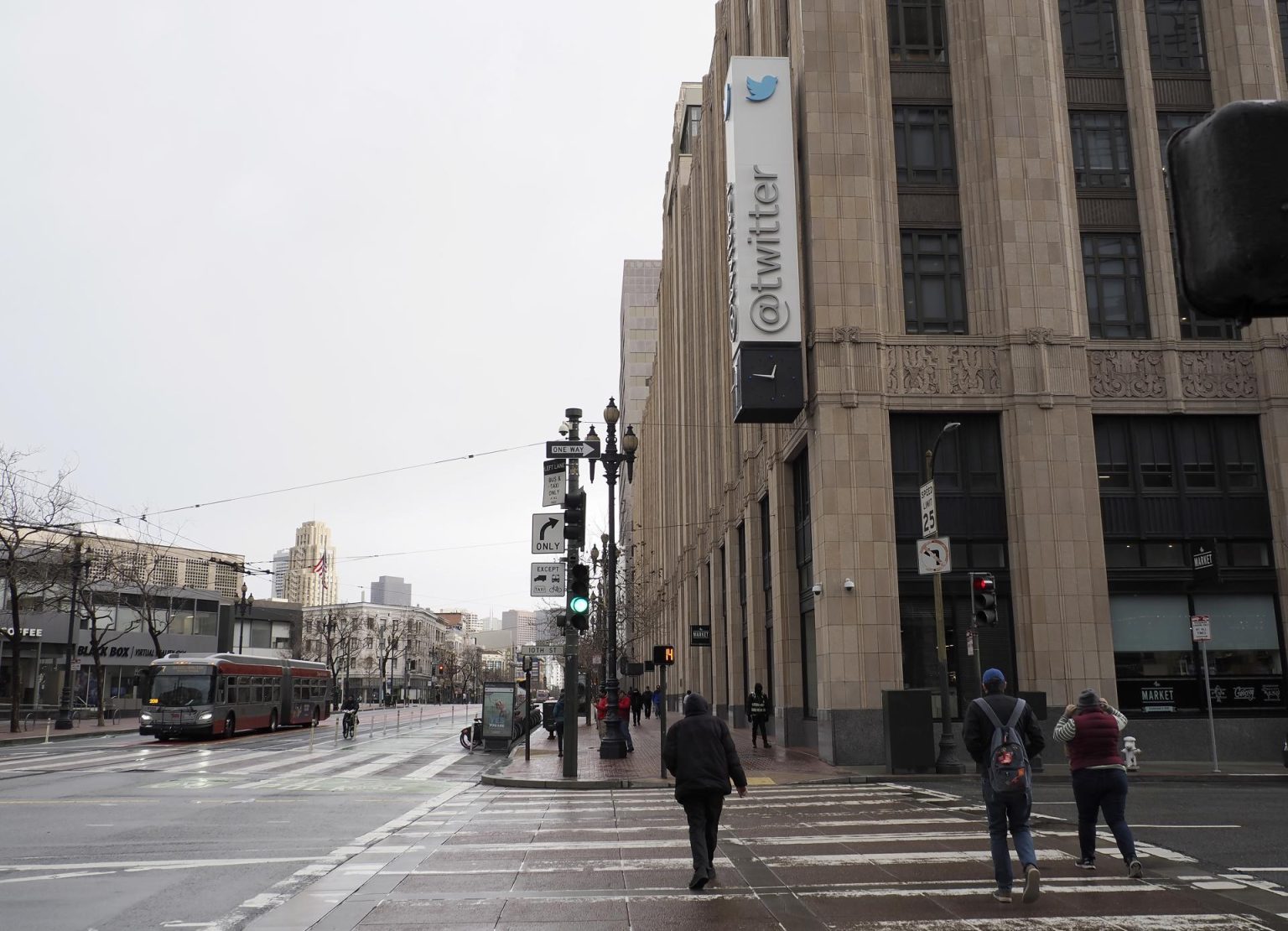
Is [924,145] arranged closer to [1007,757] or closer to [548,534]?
[548,534]

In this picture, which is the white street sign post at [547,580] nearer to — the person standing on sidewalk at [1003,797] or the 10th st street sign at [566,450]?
the 10th st street sign at [566,450]

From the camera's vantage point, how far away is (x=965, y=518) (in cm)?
2705

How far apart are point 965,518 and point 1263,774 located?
28.7ft

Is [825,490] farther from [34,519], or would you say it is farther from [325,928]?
[34,519]

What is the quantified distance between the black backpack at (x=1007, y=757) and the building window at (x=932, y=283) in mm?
19545

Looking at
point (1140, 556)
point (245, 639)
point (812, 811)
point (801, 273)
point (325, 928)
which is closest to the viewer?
point (325, 928)

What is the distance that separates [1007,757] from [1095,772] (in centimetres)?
159

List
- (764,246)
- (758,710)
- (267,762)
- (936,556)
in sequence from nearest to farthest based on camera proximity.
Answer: (936,556) < (764,246) < (267,762) < (758,710)

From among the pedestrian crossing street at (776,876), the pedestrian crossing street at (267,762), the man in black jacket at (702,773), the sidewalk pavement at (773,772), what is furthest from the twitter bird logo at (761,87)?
the man in black jacket at (702,773)

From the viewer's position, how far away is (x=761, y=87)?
29.1 meters

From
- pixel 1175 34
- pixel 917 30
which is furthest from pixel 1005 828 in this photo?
pixel 1175 34

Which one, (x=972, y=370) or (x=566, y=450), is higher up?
(x=972, y=370)

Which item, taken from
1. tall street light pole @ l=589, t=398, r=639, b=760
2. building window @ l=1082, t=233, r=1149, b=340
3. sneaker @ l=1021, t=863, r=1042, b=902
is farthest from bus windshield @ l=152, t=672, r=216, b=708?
sneaker @ l=1021, t=863, r=1042, b=902

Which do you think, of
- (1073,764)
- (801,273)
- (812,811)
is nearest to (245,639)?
(801,273)
